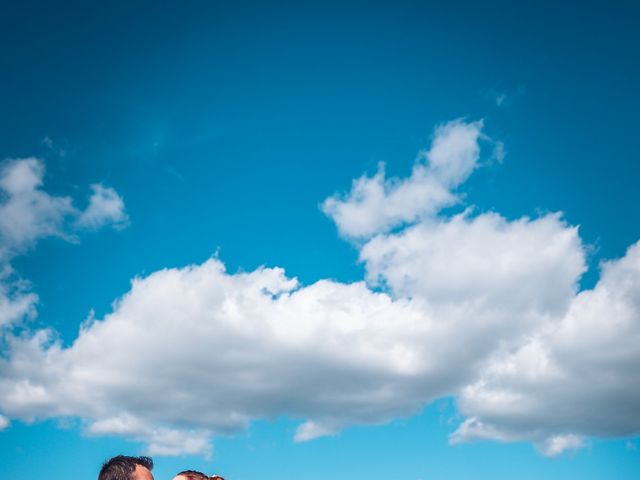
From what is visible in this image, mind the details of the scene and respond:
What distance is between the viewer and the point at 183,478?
13086 millimetres

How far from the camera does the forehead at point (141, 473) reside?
13367mm

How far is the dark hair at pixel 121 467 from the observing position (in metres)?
13.4

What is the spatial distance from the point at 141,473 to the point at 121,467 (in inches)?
24.3

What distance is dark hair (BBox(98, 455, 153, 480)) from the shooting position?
13391 millimetres

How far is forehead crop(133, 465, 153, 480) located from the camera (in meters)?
13.4

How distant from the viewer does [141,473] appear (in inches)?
530

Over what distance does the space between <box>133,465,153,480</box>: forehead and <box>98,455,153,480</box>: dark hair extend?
0.34 ft

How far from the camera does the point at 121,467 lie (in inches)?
535

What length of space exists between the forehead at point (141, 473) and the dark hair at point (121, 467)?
0.34 ft

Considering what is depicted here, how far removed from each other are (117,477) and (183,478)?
6.09 feet
